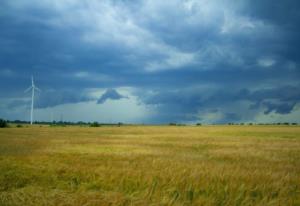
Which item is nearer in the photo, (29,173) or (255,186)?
(255,186)

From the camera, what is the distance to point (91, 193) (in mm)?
10070

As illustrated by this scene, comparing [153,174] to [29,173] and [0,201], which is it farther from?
[0,201]

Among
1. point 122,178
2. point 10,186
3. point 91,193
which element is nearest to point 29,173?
point 10,186

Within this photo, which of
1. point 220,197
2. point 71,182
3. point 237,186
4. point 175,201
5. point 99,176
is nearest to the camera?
point 175,201

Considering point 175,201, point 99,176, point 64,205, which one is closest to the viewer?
point 64,205

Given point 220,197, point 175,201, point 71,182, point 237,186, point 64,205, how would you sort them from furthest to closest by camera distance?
point 71,182, point 237,186, point 220,197, point 175,201, point 64,205

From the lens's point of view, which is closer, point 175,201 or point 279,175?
point 175,201

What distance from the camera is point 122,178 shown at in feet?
41.7

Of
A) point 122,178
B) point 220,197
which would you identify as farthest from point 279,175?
point 122,178

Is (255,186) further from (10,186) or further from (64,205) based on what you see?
(10,186)

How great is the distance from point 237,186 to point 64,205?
5.52m

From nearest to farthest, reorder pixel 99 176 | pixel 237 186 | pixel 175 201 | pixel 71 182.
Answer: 1. pixel 175 201
2. pixel 237 186
3. pixel 71 182
4. pixel 99 176

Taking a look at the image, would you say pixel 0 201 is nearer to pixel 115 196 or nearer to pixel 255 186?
pixel 115 196

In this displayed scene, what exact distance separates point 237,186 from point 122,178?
3972mm
